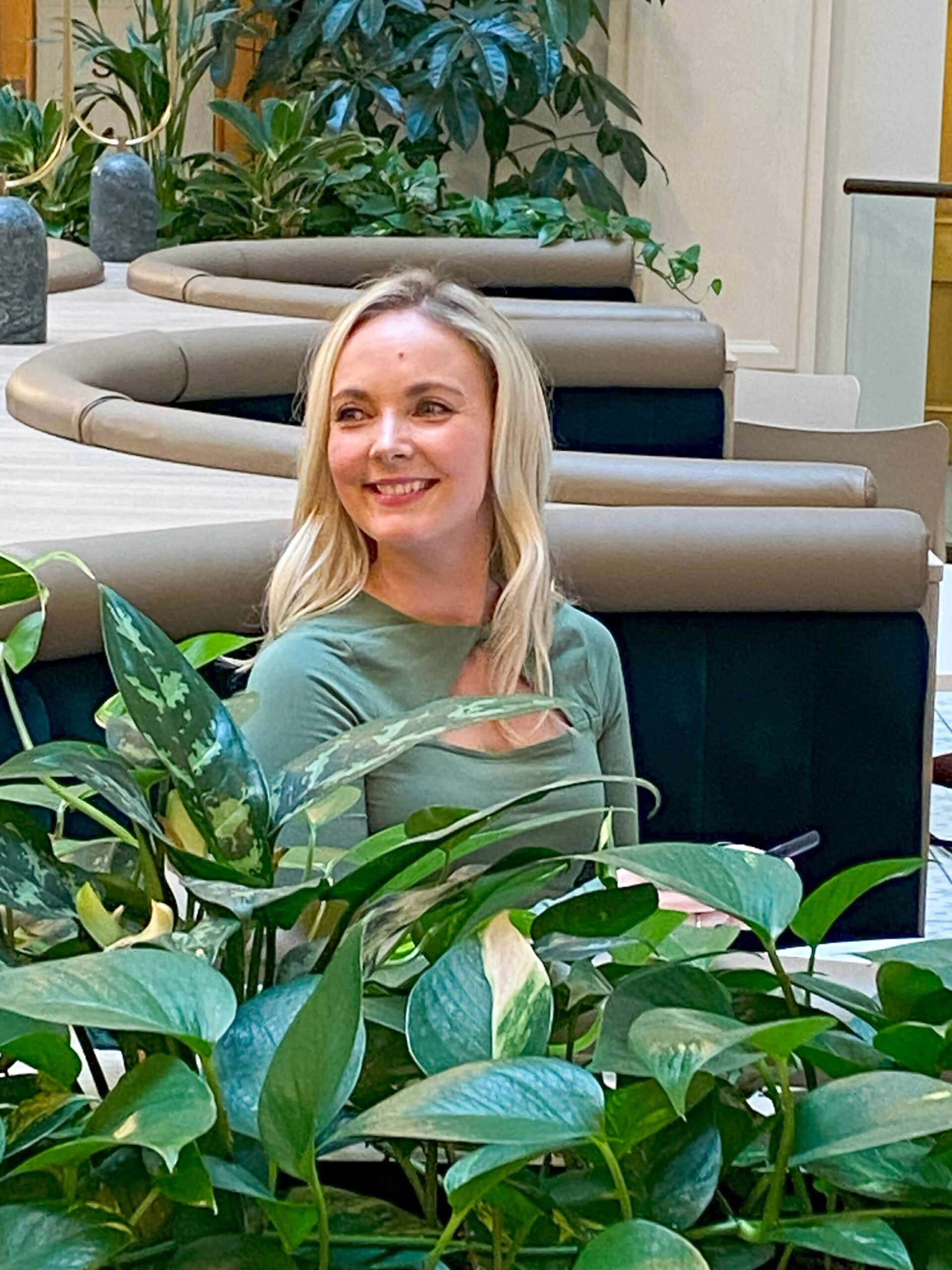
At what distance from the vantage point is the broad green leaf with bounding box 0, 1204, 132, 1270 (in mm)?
500

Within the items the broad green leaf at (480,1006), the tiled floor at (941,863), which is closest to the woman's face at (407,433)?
the broad green leaf at (480,1006)

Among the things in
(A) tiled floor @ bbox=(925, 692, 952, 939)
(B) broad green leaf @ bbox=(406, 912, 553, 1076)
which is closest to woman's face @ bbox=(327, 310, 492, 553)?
(B) broad green leaf @ bbox=(406, 912, 553, 1076)

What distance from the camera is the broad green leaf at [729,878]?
1.86ft

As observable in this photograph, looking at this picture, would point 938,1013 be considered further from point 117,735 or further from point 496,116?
point 496,116

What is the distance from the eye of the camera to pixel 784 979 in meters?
0.60

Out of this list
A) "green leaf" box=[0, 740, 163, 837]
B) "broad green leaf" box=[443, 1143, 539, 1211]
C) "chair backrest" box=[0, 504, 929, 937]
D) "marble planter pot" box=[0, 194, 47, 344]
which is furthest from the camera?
"marble planter pot" box=[0, 194, 47, 344]

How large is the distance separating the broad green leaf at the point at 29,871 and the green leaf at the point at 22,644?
4.2 inches

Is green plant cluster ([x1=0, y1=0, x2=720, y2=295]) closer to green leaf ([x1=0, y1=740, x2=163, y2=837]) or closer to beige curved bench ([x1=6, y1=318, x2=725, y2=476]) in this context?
beige curved bench ([x1=6, y1=318, x2=725, y2=476])

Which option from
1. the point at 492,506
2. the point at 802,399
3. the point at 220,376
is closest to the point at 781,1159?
the point at 492,506

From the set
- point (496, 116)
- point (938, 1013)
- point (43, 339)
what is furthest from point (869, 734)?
point (496, 116)

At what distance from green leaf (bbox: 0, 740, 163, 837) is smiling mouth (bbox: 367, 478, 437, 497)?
1.20m

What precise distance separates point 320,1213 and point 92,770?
0.53 feet

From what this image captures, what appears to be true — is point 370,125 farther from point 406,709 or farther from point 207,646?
point 207,646

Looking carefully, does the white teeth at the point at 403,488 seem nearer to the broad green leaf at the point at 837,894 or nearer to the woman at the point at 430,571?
the woman at the point at 430,571
